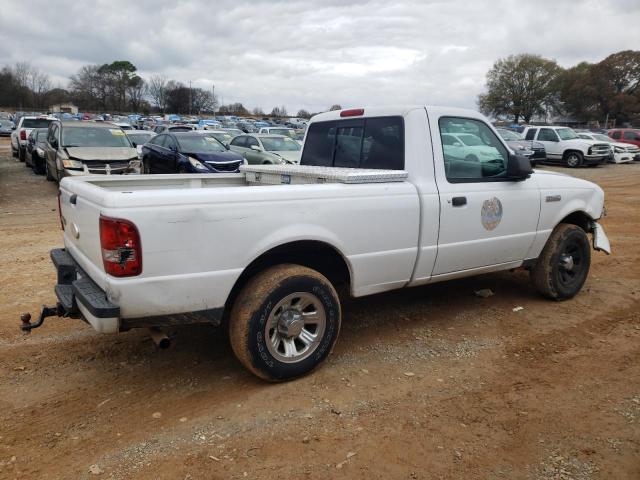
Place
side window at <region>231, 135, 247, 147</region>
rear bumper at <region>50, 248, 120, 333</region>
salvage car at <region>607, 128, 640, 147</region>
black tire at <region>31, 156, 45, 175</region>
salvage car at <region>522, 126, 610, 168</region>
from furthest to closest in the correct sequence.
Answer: salvage car at <region>607, 128, 640, 147</region> → salvage car at <region>522, 126, 610, 168</region> → side window at <region>231, 135, 247, 147</region> → black tire at <region>31, 156, 45, 175</region> → rear bumper at <region>50, 248, 120, 333</region>

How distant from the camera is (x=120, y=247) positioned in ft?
9.85

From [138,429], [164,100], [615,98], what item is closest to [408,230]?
[138,429]

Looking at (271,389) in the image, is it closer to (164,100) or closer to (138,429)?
(138,429)

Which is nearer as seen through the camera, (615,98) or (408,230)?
(408,230)

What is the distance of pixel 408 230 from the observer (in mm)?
4098

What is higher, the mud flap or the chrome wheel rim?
the mud flap

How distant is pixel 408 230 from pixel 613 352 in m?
2.07

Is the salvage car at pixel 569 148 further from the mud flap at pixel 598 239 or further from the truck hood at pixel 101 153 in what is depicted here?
the mud flap at pixel 598 239

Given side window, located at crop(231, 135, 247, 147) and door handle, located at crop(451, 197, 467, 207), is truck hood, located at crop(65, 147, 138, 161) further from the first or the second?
door handle, located at crop(451, 197, 467, 207)

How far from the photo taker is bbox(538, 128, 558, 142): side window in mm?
24653

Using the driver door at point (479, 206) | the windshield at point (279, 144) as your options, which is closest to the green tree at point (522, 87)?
the windshield at point (279, 144)

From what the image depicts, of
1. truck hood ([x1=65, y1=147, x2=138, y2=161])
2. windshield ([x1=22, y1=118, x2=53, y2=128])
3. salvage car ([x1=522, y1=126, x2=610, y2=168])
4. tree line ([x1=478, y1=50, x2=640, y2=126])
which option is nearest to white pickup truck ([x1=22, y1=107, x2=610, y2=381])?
truck hood ([x1=65, y1=147, x2=138, y2=161])

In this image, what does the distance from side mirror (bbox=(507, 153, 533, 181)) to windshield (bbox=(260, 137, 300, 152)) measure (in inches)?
512

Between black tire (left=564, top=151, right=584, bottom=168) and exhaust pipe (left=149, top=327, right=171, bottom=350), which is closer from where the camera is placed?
exhaust pipe (left=149, top=327, right=171, bottom=350)
